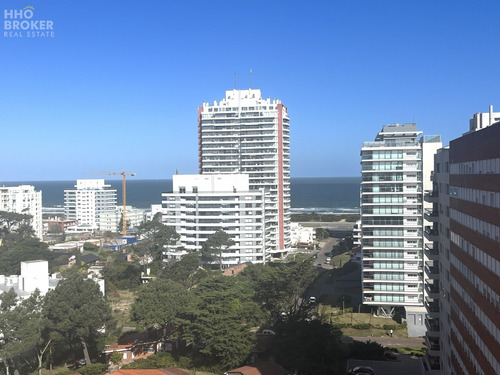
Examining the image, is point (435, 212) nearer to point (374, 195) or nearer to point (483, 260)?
point (374, 195)

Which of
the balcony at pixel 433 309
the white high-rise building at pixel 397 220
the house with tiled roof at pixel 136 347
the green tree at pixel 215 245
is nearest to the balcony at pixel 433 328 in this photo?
the balcony at pixel 433 309

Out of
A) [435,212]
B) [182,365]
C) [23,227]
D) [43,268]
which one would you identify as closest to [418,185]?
[435,212]

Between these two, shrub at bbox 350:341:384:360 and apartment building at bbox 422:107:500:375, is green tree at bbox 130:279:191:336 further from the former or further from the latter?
apartment building at bbox 422:107:500:375

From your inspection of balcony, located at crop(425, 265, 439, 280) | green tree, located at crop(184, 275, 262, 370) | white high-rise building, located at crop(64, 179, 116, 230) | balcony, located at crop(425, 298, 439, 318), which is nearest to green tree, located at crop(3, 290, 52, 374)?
green tree, located at crop(184, 275, 262, 370)

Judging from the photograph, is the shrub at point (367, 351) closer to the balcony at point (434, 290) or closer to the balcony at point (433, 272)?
the balcony at point (434, 290)

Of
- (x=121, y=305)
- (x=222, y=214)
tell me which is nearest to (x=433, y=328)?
(x=121, y=305)

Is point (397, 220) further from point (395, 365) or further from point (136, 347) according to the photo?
point (136, 347)
